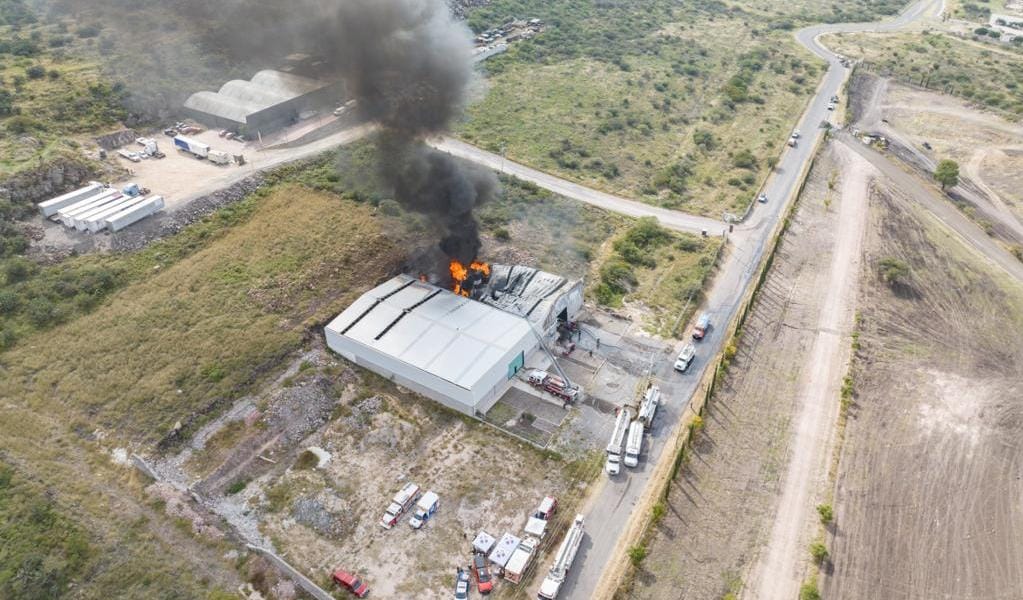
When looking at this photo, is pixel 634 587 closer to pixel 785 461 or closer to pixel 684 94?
pixel 785 461

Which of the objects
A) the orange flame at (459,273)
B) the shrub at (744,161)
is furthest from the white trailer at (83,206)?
the shrub at (744,161)

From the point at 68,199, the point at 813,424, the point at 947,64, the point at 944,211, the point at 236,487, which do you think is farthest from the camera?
the point at 947,64

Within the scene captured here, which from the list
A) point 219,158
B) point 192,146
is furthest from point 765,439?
point 192,146

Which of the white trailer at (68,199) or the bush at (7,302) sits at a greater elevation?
the white trailer at (68,199)

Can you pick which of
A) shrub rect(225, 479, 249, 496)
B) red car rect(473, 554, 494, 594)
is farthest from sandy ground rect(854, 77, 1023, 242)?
shrub rect(225, 479, 249, 496)

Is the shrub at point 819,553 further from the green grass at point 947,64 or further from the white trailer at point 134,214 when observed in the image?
the green grass at point 947,64

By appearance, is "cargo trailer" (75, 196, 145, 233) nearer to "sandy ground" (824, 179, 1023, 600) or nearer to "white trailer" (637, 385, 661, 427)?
"white trailer" (637, 385, 661, 427)

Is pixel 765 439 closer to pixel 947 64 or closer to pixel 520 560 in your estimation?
pixel 520 560
